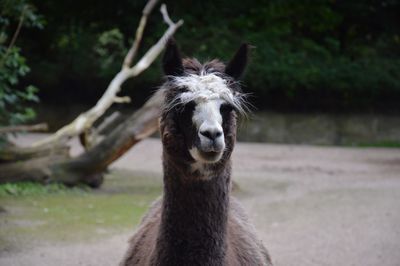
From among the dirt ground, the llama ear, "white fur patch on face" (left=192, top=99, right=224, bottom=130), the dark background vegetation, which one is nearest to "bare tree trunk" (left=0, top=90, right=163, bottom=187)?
the dirt ground

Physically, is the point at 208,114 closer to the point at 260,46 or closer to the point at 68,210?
the point at 68,210

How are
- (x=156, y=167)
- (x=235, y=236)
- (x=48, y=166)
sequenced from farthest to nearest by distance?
1. (x=156, y=167)
2. (x=48, y=166)
3. (x=235, y=236)

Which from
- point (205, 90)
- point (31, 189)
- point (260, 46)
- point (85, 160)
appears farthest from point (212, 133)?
point (260, 46)

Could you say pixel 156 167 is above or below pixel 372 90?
below

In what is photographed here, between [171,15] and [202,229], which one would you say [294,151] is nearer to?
[171,15]

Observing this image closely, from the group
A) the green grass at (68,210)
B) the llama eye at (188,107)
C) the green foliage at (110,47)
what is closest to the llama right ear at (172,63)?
the llama eye at (188,107)

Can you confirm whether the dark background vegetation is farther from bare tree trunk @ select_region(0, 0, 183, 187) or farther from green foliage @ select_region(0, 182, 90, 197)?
green foliage @ select_region(0, 182, 90, 197)

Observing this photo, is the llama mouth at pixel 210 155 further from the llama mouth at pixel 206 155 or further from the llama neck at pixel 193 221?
the llama neck at pixel 193 221

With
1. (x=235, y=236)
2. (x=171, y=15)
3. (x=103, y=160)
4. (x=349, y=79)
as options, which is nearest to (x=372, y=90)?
(x=349, y=79)

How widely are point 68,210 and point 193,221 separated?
461cm

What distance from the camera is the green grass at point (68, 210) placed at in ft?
21.7

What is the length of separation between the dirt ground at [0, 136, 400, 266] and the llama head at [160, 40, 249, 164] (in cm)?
262

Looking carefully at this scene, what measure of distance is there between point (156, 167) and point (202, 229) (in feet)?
29.1

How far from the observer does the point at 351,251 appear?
6168 mm
